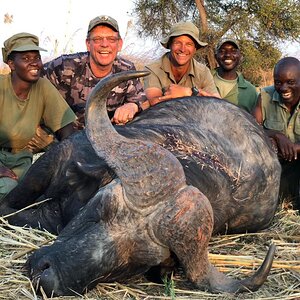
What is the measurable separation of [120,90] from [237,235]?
8.32ft

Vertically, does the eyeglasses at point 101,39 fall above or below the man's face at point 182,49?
above

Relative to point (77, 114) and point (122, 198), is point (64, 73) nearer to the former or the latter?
point (77, 114)

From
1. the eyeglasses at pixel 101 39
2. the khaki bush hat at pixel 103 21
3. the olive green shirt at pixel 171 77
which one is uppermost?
the khaki bush hat at pixel 103 21

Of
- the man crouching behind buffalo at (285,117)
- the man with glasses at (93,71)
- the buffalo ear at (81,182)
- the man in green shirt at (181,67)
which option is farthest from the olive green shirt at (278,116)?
the buffalo ear at (81,182)

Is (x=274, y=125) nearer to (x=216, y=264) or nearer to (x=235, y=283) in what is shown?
(x=216, y=264)

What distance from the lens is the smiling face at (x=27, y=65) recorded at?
5.29 m

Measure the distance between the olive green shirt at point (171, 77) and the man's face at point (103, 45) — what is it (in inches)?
20.3

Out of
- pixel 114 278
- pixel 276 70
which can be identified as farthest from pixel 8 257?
pixel 276 70

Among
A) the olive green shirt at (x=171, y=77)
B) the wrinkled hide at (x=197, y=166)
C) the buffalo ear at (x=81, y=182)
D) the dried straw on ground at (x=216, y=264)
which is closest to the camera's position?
the dried straw on ground at (x=216, y=264)

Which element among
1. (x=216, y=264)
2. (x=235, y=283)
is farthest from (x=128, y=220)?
(x=216, y=264)

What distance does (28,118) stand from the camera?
216 inches

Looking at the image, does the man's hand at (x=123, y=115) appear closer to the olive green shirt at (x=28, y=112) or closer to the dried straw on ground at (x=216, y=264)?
the olive green shirt at (x=28, y=112)

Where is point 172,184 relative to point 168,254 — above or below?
above

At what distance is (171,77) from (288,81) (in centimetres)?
130
